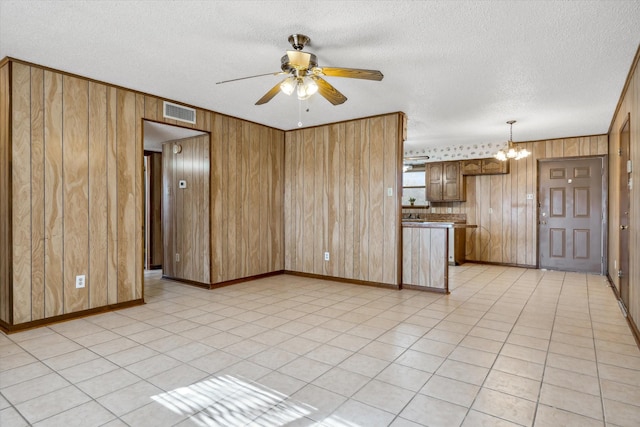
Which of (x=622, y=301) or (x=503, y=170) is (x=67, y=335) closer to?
(x=622, y=301)

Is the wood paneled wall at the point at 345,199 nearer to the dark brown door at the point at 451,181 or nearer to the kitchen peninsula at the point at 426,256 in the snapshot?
the kitchen peninsula at the point at 426,256

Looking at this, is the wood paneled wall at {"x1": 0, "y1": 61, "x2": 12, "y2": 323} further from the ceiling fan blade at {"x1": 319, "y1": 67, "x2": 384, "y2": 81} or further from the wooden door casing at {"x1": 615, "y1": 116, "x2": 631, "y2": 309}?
the wooden door casing at {"x1": 615, "y1": 116, "x2": 631, "y2": 309}

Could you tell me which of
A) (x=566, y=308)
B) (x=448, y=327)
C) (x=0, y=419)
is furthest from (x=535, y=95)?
(x=0, y=419)

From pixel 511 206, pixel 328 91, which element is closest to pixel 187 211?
pixel 328 91

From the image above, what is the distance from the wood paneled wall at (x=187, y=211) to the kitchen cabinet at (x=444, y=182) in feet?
16.7

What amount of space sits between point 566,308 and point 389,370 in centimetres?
286

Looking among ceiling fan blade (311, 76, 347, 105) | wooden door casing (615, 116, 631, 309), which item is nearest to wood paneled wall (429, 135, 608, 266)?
wooden door casing (615, 116, 631, 309)

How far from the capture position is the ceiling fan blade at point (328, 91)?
2.95 metres

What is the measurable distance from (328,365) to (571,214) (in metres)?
6.13

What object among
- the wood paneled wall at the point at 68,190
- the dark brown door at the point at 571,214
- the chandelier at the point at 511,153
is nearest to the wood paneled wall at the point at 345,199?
the wood paneled wall at the point at 68,190

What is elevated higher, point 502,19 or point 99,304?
point 502,19

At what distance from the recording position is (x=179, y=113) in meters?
4.56

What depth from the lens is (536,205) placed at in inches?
268

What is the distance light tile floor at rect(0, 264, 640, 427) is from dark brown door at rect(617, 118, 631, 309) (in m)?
0.31
